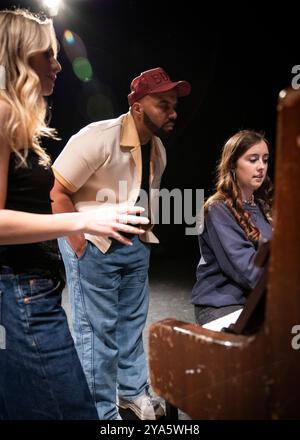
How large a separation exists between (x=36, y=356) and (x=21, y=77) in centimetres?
76

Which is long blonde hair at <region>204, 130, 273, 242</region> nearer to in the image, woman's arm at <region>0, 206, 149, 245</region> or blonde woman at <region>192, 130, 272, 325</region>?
blonde woman at <region>192, 130, 272, 325</region>

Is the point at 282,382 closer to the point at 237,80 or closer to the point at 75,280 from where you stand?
the point at 75,280

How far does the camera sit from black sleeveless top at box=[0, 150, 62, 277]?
46.3 inches

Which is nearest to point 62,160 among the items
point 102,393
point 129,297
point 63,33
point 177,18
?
point 129,297

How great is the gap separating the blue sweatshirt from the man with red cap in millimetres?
331

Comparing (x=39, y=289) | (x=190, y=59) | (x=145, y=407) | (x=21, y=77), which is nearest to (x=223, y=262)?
(x=145, y=407)

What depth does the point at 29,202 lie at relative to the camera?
122 centimetres

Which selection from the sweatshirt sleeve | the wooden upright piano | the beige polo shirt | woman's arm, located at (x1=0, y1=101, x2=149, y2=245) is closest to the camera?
the wooden upright piano

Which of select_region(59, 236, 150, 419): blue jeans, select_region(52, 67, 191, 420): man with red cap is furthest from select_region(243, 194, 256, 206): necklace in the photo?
select_region(59, 236, 150, 419): blue jeans

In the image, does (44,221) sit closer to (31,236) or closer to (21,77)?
(31,236)

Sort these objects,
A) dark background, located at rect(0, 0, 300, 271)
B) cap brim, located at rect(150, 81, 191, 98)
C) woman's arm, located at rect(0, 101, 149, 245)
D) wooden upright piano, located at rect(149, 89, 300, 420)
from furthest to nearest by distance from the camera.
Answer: dark background, located at rect(0, 0, 300, 271) → cap brim, located at rect(150, 81, 191, 98) → woman's arm, located at rect(0, 101, 149, 245) → wooden upright piano, located at rect(149, 89, 300, 420)

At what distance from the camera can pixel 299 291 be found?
895 mm

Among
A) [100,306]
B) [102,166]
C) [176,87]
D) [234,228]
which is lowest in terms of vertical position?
[100,306]

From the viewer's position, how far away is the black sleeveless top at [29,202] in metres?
1.18
